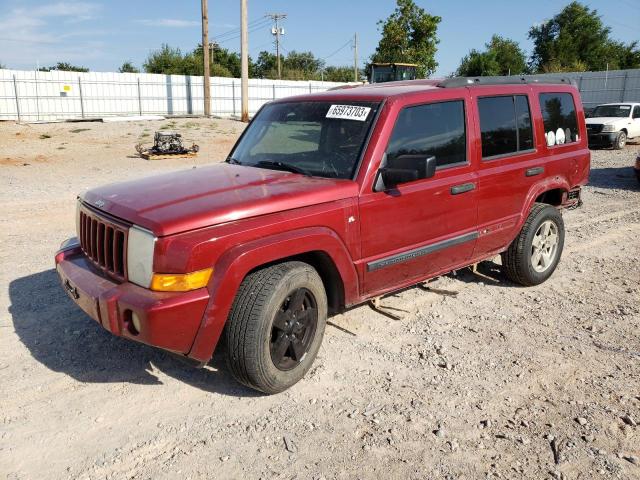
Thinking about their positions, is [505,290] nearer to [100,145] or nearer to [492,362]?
[492,362]

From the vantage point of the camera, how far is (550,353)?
4.08 m

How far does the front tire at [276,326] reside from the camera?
3178 millimetres

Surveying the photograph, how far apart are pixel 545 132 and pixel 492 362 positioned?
2.51 meters

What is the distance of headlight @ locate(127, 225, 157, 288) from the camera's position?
9.85 feet

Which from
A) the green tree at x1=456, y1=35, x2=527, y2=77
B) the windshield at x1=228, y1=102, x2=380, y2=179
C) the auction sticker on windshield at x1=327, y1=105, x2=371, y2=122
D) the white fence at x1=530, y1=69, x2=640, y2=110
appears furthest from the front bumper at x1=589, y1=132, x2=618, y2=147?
the green tree at x1=456, y1=35, x2=527, y2=77

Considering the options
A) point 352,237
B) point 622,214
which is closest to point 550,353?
point 352,237

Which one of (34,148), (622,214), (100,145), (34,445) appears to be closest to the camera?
(34,445)

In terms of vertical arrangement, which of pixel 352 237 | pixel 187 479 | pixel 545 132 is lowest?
pixel 187 479

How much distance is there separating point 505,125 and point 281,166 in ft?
6.91

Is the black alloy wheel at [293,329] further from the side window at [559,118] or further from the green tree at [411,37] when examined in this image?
the green tree at [411,37]

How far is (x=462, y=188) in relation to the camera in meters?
4.38

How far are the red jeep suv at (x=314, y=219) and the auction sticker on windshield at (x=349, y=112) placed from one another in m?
0.01

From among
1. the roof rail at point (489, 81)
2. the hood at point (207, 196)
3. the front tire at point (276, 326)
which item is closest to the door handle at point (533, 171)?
the roof rail at point (489, 81)

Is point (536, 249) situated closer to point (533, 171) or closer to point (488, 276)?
point (488, 276)
